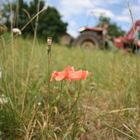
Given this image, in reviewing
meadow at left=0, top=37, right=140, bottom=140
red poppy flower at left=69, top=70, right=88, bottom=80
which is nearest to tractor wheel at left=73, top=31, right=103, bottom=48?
meadow at left=0, top=37, right=140, bottom=140

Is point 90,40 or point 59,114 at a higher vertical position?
point 59,114

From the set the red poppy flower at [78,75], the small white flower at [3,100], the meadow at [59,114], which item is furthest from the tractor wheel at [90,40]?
the red poppy flower at [78,75]

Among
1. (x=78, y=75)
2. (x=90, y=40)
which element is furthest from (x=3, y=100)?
(x=90, y=40)

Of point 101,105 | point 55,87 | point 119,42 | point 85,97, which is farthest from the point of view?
point 119,42

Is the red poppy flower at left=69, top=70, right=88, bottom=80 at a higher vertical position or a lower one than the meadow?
higher

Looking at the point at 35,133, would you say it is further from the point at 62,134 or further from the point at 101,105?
the point at 101,105

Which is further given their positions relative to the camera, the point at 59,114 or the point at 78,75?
the point at 59,114

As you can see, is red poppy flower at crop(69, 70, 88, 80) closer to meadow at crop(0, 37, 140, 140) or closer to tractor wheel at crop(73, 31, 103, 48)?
meadow at crop(0, 37, 140, 140)

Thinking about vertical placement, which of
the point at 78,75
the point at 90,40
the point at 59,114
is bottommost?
the point at 90,40

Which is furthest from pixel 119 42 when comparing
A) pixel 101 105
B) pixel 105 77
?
pixel 101 105

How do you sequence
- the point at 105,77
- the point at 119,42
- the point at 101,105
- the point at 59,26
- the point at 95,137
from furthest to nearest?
the point at 59,26 → the point at 119,42 → the point at 105,77 → the point at 101,105 → the point at 95,137

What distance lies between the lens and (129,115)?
2064 mm

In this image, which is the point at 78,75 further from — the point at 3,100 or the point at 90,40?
Result: the point at 90,40

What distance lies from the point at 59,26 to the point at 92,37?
72.0 ft
